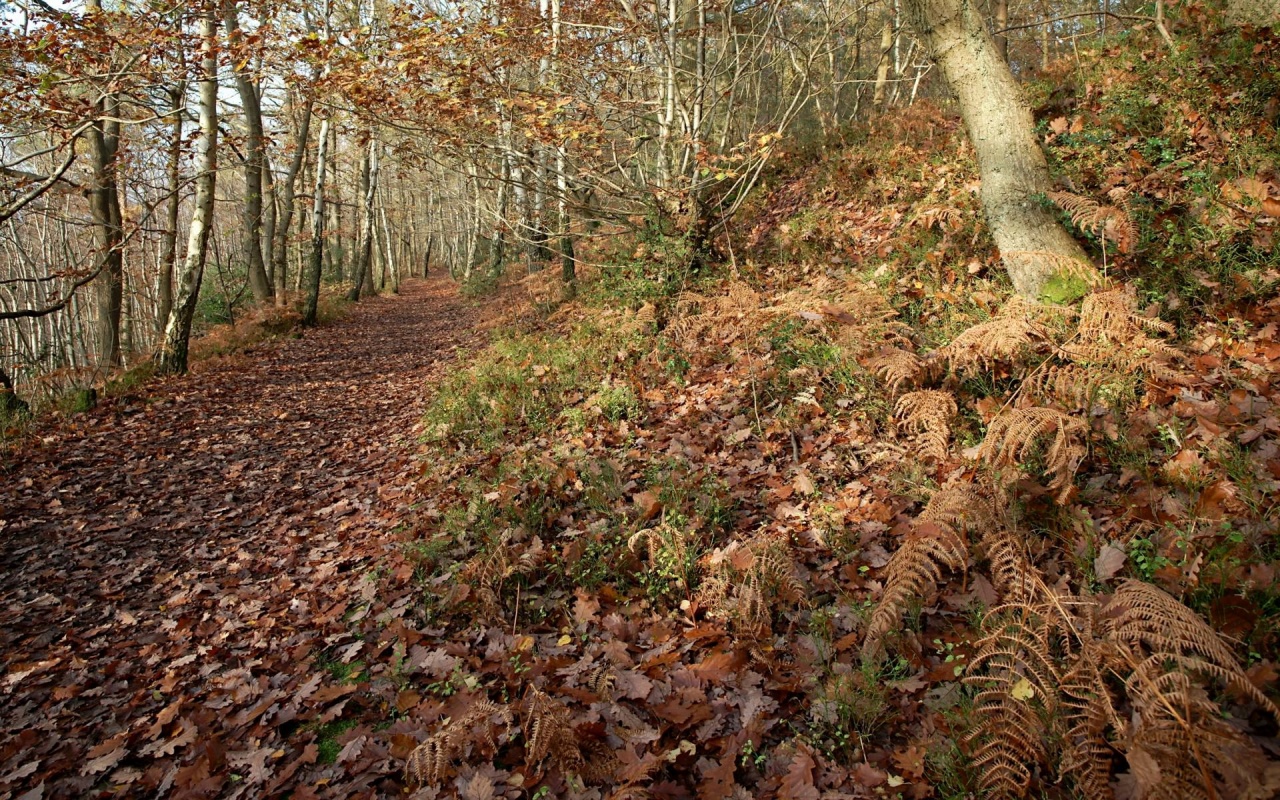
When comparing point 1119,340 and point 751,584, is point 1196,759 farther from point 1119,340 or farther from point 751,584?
point 1119,340

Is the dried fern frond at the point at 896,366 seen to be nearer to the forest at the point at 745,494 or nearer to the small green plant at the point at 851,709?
the forest at the point at 745,494

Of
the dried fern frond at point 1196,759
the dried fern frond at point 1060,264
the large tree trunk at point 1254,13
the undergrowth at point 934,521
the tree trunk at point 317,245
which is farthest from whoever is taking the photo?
the tree trunk at point 317,245

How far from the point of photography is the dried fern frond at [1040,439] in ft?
11.3

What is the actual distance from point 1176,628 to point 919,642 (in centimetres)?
114

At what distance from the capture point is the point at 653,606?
4.03m

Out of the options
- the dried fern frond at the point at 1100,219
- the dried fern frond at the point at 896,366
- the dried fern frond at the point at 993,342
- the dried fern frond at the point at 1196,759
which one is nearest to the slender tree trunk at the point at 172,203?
the dried fern frond at the point at 896,366

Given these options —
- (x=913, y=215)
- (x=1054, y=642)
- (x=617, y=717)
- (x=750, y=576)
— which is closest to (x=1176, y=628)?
(x=1054, y=642)

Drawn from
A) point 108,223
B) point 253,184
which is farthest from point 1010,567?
point 253,184

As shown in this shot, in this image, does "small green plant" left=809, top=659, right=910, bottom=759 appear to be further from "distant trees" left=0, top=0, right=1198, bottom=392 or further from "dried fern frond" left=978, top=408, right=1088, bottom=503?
"distant trees" left=0, top=0, right=1198, bottom=392

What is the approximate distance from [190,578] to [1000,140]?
8282 millimetres

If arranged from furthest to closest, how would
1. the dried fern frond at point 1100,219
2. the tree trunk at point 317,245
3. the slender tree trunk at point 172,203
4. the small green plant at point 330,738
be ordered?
the tree trunk at point 317,245, the slender tree trunk at point 172,203, the dried fern frond at point 1100,219, the small green plant at point 330,738

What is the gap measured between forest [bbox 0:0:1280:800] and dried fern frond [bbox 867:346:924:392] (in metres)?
0.05

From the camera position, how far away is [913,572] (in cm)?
312

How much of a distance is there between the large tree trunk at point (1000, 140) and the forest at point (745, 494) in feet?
0.12
